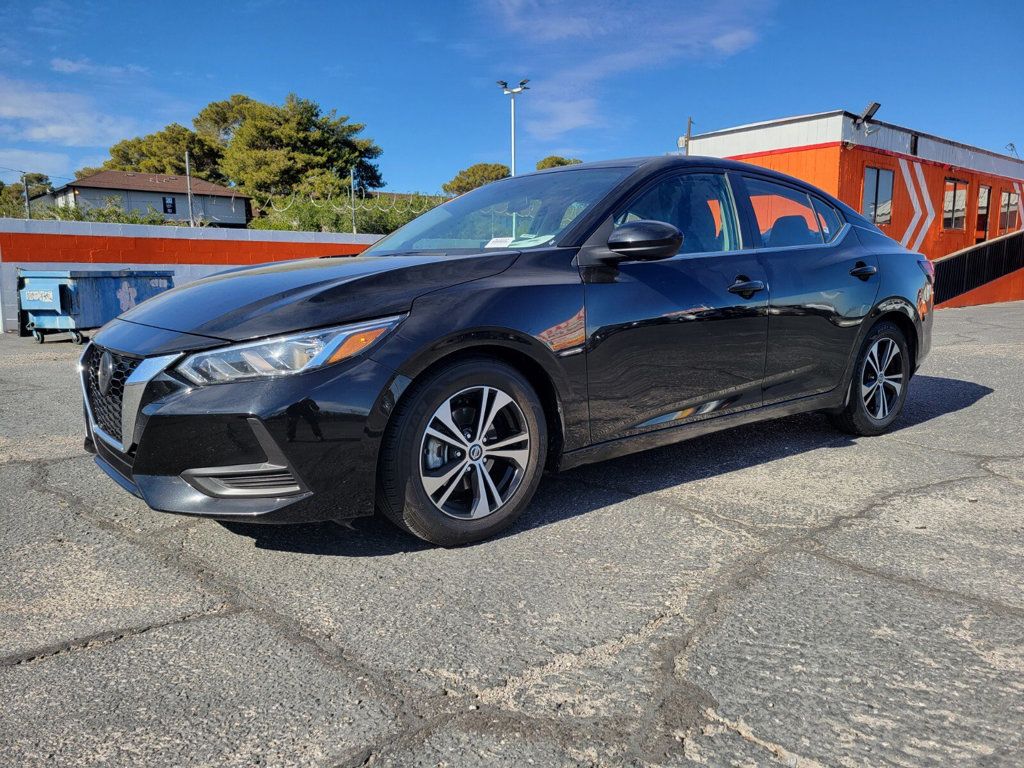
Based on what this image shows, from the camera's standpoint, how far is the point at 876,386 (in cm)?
481

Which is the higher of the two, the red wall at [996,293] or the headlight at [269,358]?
the headlight at [269,358]

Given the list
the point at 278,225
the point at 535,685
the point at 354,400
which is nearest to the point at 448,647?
the point at 535,685

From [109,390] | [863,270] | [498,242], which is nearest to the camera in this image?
[109,390]

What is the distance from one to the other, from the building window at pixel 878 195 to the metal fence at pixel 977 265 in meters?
1.99

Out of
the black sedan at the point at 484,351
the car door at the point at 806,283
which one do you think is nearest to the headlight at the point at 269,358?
the black sedan at the point at 484,351

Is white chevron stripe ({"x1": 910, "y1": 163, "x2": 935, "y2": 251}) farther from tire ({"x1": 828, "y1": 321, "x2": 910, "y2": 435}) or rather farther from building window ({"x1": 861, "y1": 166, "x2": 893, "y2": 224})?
tire ({"x1": 828, "y1": 321, "x2": 910, "y2": 435})

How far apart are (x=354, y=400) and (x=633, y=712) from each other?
4.31 feet

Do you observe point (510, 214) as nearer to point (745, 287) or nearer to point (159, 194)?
point (745, 287)

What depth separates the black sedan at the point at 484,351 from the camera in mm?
2633

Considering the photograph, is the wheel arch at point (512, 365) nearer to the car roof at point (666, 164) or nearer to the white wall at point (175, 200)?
the car roof at point (666, 164)

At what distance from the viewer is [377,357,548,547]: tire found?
9.21ft

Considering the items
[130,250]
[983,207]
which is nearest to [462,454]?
[130,250]

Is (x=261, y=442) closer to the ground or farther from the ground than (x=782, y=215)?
closer to the ground

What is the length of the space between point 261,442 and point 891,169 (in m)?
17.3
